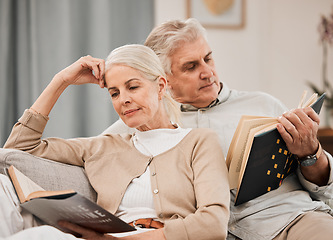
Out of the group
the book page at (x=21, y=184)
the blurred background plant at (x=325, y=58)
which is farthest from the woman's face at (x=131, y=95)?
the blurred background plant at (x=325, y=58)

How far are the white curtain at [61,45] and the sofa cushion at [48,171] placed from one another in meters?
1.43

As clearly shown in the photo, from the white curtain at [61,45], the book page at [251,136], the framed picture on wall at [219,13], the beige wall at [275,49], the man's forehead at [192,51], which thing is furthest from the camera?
the beige wall at [275,49]

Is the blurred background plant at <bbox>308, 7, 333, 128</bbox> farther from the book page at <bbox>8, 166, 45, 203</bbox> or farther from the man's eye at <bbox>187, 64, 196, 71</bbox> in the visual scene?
the book page at <bbox>8, 166, 45, 203</bbox>

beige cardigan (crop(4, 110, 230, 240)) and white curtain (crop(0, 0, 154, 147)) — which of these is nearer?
beige cardigan (crop(4, 110, 230, 240))

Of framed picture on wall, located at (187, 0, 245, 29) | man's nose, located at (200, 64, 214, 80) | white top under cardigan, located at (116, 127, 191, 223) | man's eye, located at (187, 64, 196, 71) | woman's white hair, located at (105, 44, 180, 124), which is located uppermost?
framed picture on wall, located at (187, 0, 245, 29)

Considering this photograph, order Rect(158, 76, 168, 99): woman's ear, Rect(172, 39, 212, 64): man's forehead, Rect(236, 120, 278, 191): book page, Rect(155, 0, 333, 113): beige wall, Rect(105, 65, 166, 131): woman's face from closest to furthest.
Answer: Rect(236, 120, 278, 191): book page < Rect(105, 65, 166, 131): woman's face < Rect(158, 76, 168, 99): woman's ear < Rect(172, 39, 212, 64): man's forehead < Rect(155, 0, 333, 113): beige wall

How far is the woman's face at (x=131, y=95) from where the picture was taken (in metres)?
1.41

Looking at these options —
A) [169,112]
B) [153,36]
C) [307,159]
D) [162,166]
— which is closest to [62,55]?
[153,36]

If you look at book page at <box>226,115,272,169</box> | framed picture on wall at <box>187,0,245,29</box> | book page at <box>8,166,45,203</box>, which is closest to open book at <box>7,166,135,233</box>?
book page at <box>8,166,45,203</box>

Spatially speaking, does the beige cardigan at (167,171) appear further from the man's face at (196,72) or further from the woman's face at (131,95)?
the man's face at (196,72)

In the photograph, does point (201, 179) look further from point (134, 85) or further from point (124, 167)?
point (134, 85)

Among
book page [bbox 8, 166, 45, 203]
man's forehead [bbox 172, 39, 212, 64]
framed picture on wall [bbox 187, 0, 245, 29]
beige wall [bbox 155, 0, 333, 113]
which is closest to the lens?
book page [bbox 8, 166, 45, 203]

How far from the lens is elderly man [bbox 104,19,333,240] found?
138 cm

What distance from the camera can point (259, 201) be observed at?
1496 millimetres
